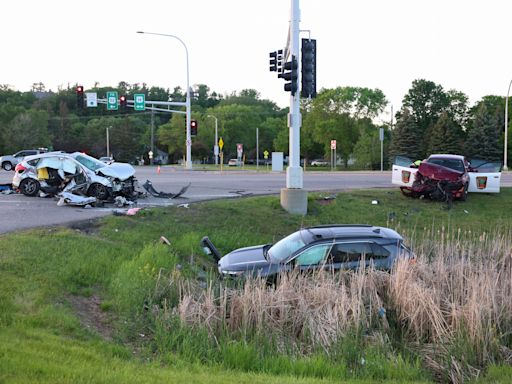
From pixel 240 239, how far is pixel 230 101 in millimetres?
114010

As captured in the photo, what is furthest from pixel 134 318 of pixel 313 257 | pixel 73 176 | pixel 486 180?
pixel 486 180

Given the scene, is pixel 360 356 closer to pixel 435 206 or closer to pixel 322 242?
pixel 322 242

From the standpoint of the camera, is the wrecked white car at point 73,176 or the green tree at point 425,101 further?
the green tree at point 425,101

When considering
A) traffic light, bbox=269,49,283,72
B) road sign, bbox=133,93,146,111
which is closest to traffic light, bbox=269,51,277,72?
traffic light, bbox=269,49,283,72

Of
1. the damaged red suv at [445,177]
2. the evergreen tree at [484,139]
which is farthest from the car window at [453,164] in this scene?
the evergreen tree at [484,139]

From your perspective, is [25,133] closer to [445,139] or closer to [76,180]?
[445,139]

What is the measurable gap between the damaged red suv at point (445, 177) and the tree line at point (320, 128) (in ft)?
156

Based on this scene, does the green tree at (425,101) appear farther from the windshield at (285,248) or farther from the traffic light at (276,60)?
the windshield at (285,248)

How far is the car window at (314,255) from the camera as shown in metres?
9.52

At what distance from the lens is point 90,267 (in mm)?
10219

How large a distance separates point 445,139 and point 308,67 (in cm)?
6429

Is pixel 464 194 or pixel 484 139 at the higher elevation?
pixel 484 139

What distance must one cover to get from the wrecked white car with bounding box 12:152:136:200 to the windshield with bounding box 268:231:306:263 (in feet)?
30.0

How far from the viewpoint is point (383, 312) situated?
26.7 ft
